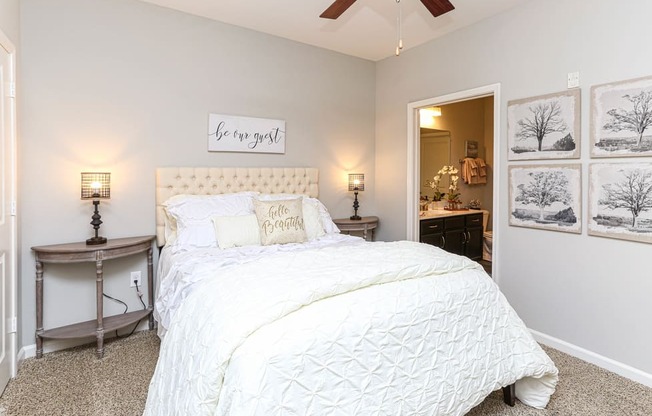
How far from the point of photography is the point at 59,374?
241 centimetres

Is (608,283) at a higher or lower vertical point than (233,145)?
lower

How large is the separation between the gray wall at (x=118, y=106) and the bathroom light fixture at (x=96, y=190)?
17cm

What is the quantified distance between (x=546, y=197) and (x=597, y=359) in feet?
3.94

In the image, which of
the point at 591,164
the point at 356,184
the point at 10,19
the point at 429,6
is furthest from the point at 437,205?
the point at 10,19

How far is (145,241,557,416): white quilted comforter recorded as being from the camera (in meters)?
1.30

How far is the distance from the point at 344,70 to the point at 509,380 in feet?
11.4

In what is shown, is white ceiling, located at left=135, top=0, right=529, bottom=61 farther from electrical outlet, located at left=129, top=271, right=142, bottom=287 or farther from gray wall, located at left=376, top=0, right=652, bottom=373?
electrical outlet, located at left=129, top=271, right=142, bottom=287

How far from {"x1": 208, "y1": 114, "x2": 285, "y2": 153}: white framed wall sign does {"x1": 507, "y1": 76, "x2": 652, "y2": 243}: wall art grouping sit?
2.15 metres

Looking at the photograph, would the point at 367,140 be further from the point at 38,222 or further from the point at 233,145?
the point at 38,222

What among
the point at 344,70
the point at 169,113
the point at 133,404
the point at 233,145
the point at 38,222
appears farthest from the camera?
the point at 344,70

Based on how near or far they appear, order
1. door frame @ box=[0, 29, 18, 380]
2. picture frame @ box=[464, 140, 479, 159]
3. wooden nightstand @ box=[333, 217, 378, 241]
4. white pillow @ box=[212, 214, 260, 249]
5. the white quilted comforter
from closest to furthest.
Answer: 1. the white quilted comforter
2. door frame @ box=[0, 29, 18, 380]
3. white pillow @ box=[212, 214, 260, 249]
4. wooden nightstand @ box=[333, 217, 378, 241]
5. picture frame @ box=[464, 140, 479, 159]

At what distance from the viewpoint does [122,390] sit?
2.23 metres

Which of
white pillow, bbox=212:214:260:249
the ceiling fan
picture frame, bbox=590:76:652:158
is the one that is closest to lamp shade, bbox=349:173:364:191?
white pillow, bbox=212:214:260:249

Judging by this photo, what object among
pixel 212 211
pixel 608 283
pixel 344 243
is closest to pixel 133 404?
pixel 212 211
